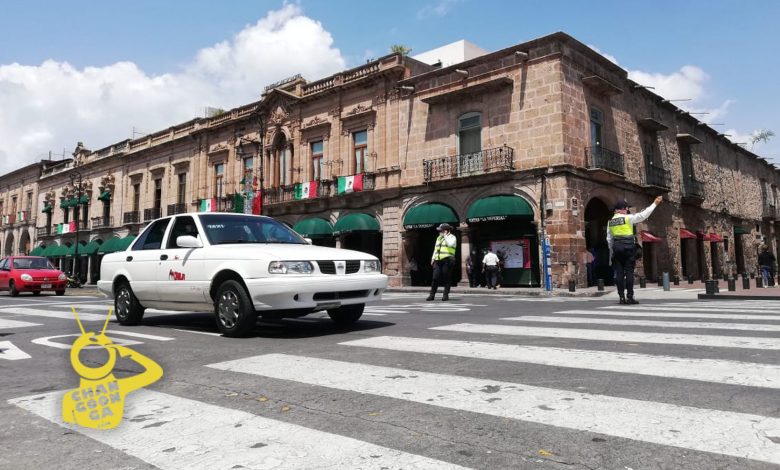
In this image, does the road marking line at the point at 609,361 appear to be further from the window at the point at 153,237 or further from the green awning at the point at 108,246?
the green awning at the point at 108,246

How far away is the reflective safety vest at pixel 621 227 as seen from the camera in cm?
916

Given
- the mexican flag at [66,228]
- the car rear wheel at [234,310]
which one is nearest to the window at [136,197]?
the mexican flag at [66,228]

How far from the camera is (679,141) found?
2788 centimetres

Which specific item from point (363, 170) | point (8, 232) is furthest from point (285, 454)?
point (8, 232)

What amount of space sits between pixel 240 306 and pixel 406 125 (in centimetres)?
1939

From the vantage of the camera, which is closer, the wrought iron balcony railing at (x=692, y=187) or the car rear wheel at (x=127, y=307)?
the car rear wheel at (x=127, y=307)

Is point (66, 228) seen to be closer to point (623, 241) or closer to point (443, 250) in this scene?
point (443, 250)

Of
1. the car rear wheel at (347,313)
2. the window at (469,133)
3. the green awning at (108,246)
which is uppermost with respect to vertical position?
the window at (469,133)

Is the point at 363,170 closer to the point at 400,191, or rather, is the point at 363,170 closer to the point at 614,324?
the point at 400,191

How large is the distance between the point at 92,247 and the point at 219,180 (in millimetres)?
14865

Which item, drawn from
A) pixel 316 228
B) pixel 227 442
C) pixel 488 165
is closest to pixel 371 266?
pixel 227 442

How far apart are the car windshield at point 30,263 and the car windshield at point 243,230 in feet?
51.8

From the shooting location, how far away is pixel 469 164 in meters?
21.4

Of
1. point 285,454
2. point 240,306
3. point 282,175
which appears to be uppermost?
point 282,175
